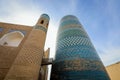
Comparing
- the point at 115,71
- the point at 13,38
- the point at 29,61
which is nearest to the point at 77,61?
the point at 29,61

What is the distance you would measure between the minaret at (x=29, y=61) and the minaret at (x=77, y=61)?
0.80 metres

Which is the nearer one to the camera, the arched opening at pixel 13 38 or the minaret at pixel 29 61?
the minaret at pixel 29 61

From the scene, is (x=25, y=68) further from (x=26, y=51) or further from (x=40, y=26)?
(x=40, y=26)

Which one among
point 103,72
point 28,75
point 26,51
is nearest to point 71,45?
point 103,72

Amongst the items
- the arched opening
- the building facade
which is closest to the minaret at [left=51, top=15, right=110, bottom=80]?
the arched opening

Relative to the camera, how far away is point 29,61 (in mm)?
2973

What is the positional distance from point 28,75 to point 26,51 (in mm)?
878

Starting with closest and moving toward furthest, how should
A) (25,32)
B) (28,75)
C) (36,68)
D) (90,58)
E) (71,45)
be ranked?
1. (28,75)
2. (36,68)
3. (90,58)
4. (71,45)
5. (25,32)

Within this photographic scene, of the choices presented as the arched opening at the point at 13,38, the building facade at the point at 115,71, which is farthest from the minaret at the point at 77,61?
the building facade at the point at 115,71

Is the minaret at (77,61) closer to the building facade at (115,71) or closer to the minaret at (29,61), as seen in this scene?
the minaret at (29,61)

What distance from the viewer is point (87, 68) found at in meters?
2.93

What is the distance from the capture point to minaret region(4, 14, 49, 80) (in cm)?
258

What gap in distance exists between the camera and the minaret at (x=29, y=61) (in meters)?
2.58

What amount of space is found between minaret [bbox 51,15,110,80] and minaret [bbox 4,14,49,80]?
0.80 meters
